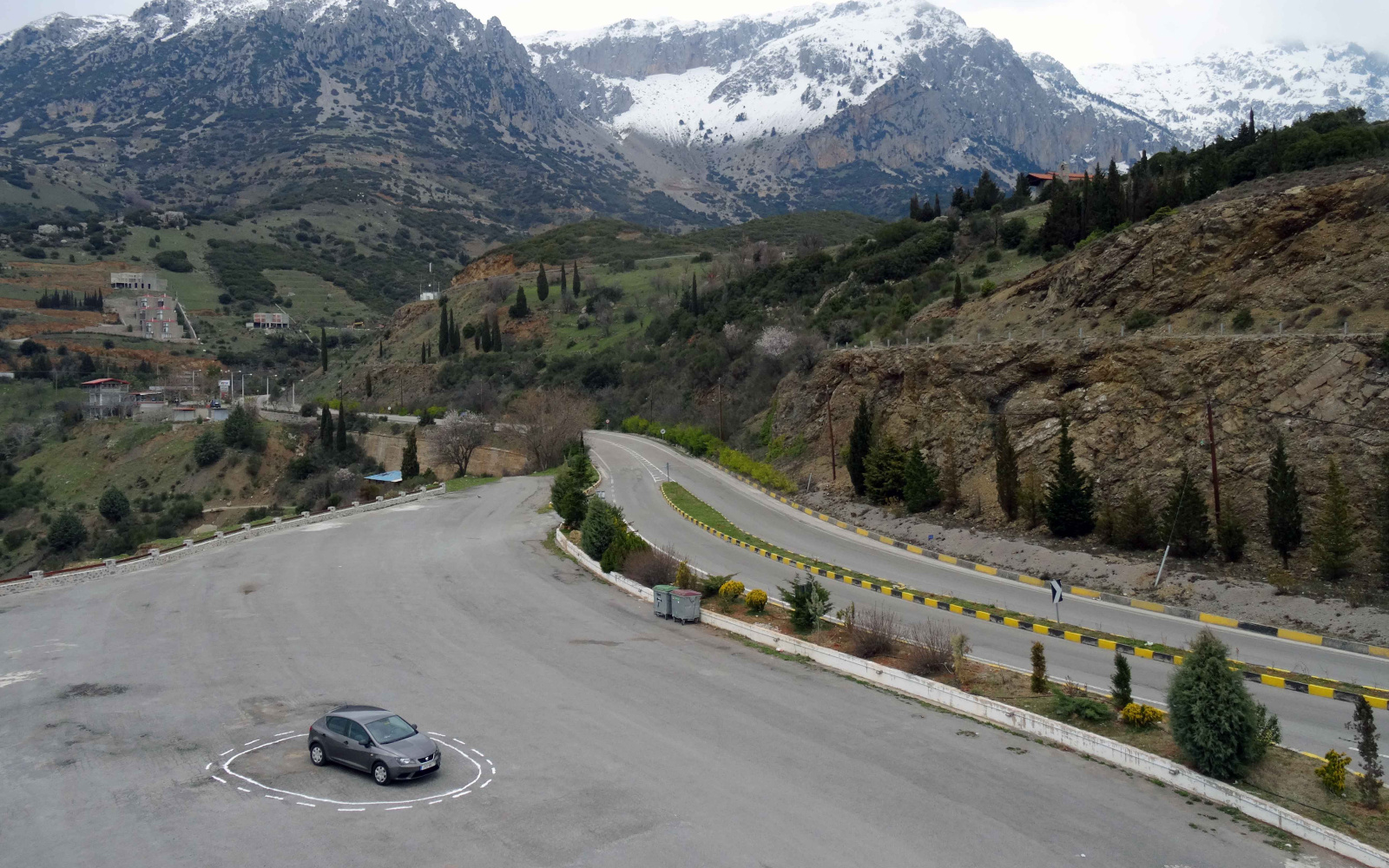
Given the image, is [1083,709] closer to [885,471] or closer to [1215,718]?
[1215,718]

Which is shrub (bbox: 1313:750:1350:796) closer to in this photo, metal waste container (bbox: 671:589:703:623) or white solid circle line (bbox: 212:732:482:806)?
white solid circle line (bbox: 212:732:482:806)

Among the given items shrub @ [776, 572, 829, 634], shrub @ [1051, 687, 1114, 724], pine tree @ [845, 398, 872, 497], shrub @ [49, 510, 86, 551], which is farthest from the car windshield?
shrub @ [49, 510, 86, 551]

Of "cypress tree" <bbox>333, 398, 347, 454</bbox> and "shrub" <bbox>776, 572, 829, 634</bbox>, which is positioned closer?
"shrub" <bbox>776, 572, 829, 634</bbox>

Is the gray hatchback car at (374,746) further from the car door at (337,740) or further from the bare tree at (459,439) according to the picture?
the bare tree at (459,439)

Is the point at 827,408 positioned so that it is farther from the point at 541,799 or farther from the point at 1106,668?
the point at 541,799

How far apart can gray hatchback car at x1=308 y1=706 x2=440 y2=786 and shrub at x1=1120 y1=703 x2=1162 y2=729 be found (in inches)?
384

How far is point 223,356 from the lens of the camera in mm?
104500

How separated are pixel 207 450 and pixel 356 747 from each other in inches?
2276

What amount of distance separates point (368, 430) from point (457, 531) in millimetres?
38114

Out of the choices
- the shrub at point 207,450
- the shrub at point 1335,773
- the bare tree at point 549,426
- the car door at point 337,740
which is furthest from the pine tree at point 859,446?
the shrub at point 207,450

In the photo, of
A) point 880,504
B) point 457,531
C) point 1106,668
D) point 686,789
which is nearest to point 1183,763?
point 1106,668

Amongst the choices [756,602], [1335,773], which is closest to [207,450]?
[756,602]

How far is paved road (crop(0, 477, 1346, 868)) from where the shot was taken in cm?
1039

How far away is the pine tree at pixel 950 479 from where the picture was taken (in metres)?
32.2
